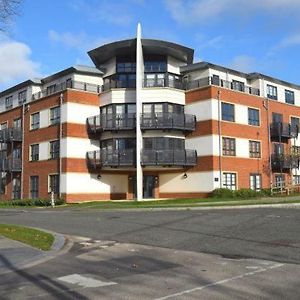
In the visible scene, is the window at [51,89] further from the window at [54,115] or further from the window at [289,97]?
the window at [289,97]

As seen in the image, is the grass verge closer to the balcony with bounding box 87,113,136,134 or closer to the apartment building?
the apartment building

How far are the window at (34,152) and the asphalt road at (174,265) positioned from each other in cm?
3015

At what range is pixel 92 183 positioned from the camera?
43.9 meters

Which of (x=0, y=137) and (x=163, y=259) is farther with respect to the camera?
(x=0, y=137)

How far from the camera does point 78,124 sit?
43.8m

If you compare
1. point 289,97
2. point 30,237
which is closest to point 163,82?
point 289,97

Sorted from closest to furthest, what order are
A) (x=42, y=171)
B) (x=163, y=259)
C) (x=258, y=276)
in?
(x=258, y=276) → (x=163, y=259) → (x=42, y=171)

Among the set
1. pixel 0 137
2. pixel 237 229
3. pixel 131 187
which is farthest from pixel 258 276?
pixel 0 137

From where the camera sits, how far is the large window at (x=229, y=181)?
4274 cm

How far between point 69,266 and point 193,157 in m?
32.7

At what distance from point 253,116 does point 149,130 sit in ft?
32.8

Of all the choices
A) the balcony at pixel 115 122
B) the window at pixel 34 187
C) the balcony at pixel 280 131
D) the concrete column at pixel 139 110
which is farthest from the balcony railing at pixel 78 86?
the balcony at pixel 280 131

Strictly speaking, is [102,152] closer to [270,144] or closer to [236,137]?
[236,137]

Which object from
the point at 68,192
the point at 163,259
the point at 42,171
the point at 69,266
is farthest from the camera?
the point at 42,171
